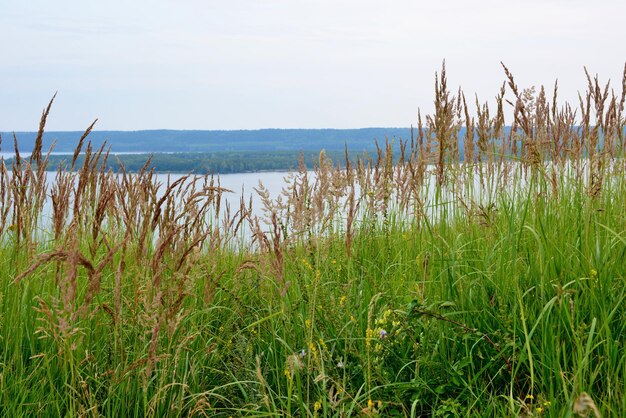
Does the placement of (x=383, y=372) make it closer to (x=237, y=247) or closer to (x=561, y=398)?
(x=561, y=398)

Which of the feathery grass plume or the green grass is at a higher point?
the feathery grass plume

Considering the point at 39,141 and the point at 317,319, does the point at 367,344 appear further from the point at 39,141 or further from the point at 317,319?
the point at 39,141

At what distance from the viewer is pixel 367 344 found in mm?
2373

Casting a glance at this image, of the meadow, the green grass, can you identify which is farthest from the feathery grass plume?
the green grass

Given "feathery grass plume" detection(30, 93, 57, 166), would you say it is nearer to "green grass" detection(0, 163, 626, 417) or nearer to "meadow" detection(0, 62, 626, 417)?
"meadow" detection(0, 62, 626, 417)

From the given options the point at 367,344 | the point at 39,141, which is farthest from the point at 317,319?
the point at 39,141

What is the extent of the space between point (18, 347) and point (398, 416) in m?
1.53

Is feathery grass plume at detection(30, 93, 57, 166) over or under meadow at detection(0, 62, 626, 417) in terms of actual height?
over

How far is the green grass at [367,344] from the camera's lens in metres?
2.26

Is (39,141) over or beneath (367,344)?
over

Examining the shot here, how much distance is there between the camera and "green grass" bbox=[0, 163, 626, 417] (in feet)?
7.43

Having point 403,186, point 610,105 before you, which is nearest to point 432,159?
point 403,186

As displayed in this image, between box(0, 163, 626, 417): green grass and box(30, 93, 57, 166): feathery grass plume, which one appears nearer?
box(0, 163, 626, 417): green grass

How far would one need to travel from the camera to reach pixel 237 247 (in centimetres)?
502
